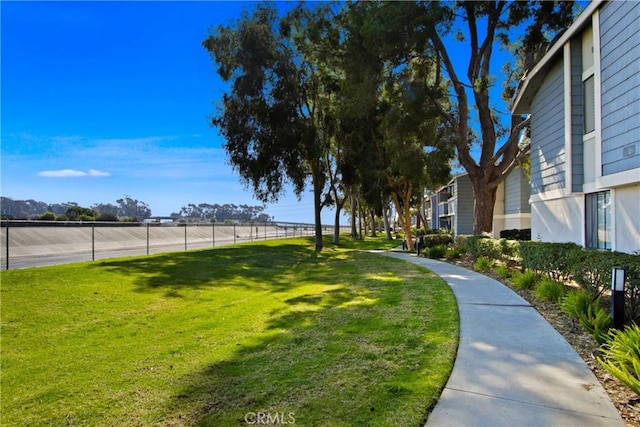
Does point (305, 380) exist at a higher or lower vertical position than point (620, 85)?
lower

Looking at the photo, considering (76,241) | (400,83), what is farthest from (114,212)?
(400,83)

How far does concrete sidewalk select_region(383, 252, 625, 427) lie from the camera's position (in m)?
3.03

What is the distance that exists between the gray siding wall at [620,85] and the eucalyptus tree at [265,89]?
13943 mm

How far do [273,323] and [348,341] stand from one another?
1.54m

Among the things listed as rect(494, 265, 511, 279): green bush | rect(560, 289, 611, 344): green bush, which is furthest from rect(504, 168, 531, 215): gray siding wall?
rect(560, 289, 611, 344): green bush

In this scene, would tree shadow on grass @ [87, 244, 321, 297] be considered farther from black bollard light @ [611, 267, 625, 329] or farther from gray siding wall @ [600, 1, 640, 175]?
gray siding wall @ [600, 1, 640, 175]

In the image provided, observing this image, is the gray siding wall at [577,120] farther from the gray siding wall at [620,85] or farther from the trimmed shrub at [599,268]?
the trimmed shrub at [599,268]

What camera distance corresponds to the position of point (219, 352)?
15.6 ft

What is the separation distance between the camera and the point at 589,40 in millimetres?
8125

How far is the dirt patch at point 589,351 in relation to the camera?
3.17 meters

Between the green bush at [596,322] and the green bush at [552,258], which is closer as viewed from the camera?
the green bush at [596,322]

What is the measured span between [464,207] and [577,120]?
20.9 metres

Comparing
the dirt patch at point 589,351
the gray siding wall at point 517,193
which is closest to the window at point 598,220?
the dirt patch at point 589,351

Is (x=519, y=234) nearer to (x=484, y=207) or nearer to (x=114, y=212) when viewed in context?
(x=484, y=207)
